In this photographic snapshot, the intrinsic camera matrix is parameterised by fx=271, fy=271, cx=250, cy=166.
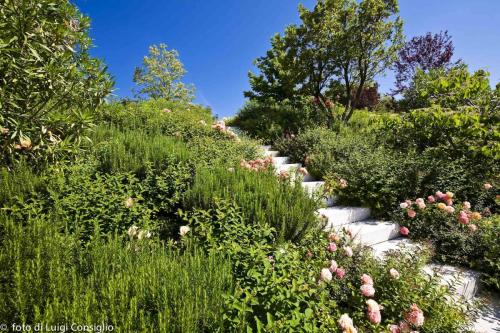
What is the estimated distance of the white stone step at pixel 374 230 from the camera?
4.17 metres

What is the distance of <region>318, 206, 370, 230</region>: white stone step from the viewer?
4.52 metres

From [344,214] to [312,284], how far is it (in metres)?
2.66

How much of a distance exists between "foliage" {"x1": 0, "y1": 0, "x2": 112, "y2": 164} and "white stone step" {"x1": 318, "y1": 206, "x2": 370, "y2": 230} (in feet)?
12.8

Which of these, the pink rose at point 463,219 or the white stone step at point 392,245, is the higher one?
the pink rose at point 463,219

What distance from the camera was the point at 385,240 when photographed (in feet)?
14.6

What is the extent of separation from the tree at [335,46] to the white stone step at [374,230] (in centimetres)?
769

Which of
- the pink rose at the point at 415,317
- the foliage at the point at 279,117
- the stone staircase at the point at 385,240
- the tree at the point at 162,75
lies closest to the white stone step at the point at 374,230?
the stone staircase at the point at 385,240

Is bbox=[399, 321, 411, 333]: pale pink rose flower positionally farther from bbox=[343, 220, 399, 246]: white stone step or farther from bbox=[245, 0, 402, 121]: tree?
bbox=[245, 0, 402, 121]: tree

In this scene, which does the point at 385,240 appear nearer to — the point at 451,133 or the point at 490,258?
the point at 490,258

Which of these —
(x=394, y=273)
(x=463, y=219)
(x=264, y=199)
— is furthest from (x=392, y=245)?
(x=264, y=199)

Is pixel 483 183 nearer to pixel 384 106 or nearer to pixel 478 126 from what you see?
pixel 478 126

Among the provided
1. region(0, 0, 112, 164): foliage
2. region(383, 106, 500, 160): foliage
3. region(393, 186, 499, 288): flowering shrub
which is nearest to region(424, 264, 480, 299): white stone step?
region(393, 186, 499, 288): flowering shrub

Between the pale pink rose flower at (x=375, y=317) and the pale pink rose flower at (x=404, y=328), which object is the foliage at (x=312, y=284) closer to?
the pale pink rose flower at (x=404, y=328)

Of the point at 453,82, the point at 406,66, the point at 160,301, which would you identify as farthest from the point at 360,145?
the point at 406,66
